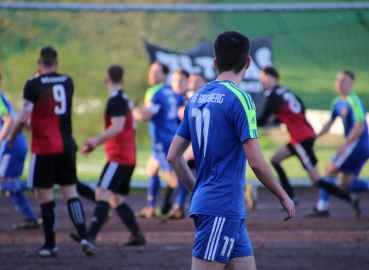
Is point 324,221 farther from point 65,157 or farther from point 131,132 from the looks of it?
point 65,157

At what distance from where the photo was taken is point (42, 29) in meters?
15.0

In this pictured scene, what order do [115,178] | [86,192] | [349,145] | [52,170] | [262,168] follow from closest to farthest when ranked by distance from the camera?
[262,168] → [52,170] → [115,178] → [86,192] → [349,145]

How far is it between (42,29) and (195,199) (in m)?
11.7

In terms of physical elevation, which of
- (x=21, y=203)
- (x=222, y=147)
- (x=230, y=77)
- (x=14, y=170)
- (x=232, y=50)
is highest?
(x=232, y=50)

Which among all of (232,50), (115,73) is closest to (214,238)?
(232,50)

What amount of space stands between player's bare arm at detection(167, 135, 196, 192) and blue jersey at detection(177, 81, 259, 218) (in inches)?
8.8

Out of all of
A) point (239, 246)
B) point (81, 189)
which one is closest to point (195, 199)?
point (239, 246)

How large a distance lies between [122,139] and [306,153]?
3.88 meters

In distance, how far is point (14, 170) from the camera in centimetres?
1000

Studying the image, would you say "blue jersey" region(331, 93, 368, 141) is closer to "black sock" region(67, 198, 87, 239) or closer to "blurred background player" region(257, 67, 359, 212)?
"blurred background player" region(257, 67, 359, 212)

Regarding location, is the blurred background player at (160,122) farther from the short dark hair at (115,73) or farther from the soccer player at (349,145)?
the short dark hair at (115,73)

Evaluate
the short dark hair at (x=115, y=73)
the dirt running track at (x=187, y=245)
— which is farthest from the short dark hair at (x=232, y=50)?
the short dark hair at (x=115, y=73)

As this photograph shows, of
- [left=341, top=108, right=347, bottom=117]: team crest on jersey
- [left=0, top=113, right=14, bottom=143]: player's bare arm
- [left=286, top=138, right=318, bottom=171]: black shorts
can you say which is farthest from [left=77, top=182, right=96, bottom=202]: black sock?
[left=341, top=108, right=347, bottom=117]: team crest on jersey

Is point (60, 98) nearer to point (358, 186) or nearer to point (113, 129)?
point (113, 129)
